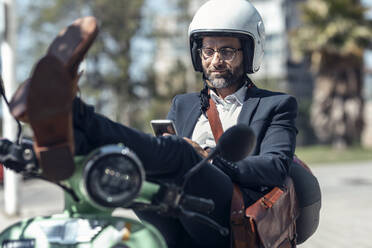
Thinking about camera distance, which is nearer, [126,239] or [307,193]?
[126,239]

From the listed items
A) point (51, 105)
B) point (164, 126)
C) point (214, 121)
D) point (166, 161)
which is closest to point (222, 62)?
point (214, 121)

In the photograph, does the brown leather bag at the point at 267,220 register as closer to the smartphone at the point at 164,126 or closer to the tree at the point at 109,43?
the smartphone at the point at 164,126

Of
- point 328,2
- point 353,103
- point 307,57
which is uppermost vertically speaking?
point 328,2

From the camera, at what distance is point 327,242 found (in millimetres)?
5867

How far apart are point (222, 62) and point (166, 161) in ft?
3.68

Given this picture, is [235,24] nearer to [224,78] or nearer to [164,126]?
[224,78]

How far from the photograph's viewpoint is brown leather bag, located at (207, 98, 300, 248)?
1.98 meters

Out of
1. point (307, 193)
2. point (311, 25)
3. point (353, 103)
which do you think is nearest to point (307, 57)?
point (311, 25)

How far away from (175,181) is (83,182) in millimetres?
392

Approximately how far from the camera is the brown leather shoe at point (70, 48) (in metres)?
1.32

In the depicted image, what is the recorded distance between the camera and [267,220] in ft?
6.76

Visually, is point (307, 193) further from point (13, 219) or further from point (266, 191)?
point (13, 219)

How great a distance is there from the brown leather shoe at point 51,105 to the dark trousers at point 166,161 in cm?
10

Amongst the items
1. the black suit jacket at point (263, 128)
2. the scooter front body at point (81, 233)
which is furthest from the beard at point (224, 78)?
the scooter front body at point (81, 233)
